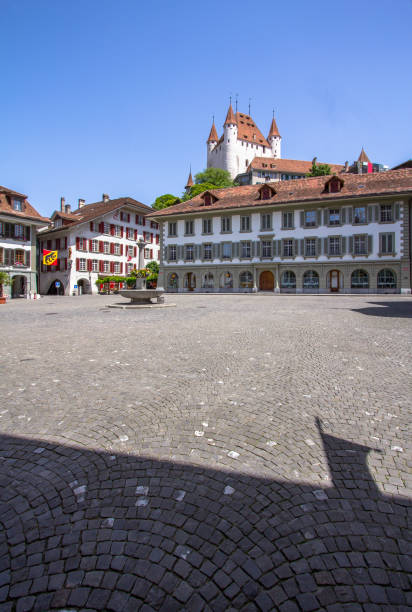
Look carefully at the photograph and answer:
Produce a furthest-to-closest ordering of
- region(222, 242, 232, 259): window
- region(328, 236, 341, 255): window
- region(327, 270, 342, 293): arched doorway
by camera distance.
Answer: region(222, 242, 232, 259): window < region(327, 270, 342, 293): arched doorway < region(328, 236, 341, 255): window

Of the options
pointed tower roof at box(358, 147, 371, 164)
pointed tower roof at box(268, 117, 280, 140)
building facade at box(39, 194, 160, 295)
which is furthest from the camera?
pointed tower roof at box(268, 117, 280, 140)

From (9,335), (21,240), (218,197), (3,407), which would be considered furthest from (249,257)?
(3,407)

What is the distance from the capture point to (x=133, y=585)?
171 cm

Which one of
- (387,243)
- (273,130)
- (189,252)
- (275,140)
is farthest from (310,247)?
(273,130)

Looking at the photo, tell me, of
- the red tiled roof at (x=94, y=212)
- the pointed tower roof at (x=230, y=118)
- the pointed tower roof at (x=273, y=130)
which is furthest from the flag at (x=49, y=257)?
the pointed tower roof at (x=273, y=130)

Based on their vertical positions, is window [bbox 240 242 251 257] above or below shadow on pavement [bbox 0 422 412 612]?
above

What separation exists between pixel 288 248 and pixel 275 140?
80787 millimetres

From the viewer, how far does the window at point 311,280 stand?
Answer: 35.0m

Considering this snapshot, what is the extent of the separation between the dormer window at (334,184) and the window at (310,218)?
8.33 feet

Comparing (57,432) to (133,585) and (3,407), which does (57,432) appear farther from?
(133,585)

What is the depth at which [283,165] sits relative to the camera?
8794 centimetres

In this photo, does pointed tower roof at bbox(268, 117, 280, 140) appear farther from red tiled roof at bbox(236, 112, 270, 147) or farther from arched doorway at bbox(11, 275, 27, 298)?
arched doorway at bbox(11, 275, 27, 298)

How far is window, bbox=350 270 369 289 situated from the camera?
108 feet

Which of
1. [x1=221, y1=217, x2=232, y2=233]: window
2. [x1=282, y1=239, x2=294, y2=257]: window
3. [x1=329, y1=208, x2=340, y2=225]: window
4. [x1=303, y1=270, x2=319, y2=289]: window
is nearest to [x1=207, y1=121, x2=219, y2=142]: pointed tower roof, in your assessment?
[x1=221, y1=217, x2=232, y2=233]: window
